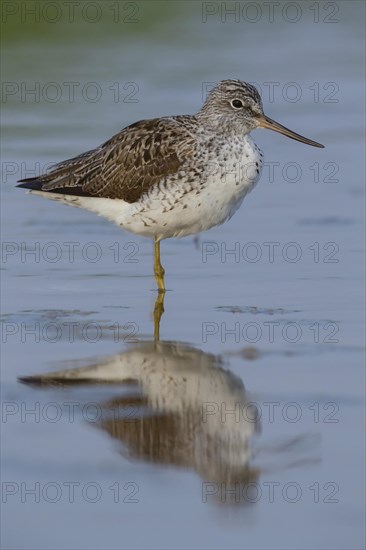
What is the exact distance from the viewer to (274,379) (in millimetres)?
7836

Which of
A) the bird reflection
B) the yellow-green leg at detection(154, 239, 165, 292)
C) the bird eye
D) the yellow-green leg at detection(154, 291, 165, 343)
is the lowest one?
the bird reflection

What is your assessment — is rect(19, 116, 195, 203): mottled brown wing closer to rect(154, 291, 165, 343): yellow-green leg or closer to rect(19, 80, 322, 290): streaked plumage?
rect(19, 80, 322, 290): streaked plumage

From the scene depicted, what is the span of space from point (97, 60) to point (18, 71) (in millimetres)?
1142

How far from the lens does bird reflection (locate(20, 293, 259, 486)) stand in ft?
21.9

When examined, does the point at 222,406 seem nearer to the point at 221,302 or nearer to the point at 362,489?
the point at 362,489

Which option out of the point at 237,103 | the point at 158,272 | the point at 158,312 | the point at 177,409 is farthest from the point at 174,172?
the point at 177,409

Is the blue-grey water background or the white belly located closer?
the blue-grey water background

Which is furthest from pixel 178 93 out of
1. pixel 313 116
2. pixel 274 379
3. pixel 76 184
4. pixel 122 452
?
pixel 122 452

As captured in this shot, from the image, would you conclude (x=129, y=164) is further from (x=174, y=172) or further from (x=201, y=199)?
(x=201, y=199)

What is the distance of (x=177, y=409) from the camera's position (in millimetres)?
7309

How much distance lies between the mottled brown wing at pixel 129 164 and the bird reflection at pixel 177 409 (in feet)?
6.22

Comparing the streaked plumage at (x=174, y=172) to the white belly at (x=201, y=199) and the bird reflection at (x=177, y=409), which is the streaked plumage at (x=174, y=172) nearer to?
the white belly at (x=201, y=199)

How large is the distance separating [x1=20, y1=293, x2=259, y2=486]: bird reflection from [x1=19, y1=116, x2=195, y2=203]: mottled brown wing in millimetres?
1897

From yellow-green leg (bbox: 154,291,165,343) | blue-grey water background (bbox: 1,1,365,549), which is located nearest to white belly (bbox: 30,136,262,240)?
blue-grey water background (bbox: 1,1,365,549)
